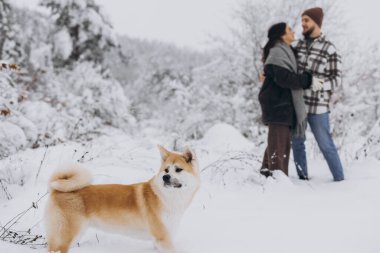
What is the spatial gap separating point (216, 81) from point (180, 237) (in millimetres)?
11744

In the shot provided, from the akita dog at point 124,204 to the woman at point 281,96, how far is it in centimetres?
173

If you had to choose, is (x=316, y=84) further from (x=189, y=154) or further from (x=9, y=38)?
(x=9, y=38)

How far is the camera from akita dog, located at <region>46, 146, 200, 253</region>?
9.18ft

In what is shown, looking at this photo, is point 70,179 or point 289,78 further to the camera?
point 289,78

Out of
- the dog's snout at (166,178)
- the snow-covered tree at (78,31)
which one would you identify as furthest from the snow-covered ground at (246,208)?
the snow-covered tree at (78,31)

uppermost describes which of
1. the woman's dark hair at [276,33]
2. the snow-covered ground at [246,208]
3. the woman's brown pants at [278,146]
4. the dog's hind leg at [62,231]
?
the woman's dark hair at [276,33]

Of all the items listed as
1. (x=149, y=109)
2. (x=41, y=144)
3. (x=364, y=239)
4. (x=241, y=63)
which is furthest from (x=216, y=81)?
(x=149, y=109)

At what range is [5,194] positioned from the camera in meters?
4.01

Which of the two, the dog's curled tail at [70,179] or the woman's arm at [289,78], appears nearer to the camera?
the dog's curled tail at [70,179]

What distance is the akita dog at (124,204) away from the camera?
2797mm

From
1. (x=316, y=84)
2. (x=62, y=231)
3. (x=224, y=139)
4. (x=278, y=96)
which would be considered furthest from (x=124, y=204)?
(x=224, y=139)

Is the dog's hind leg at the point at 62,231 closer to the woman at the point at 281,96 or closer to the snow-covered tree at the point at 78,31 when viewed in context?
the woman at the point at 281,96

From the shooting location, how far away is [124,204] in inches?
115

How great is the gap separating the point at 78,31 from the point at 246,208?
11.4 metres
